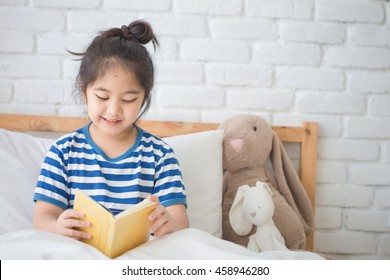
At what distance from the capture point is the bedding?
84 centimetres

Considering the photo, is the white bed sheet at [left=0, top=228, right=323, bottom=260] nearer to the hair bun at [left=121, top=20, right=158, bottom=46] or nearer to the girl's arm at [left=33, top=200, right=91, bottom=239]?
the girl's arm at [left=33, top=200, right=91, bottom=239]

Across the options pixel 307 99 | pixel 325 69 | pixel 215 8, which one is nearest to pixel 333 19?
pixel 325 69

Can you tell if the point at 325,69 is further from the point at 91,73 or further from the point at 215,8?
the point at 91,73

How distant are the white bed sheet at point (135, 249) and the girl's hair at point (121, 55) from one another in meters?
0.38

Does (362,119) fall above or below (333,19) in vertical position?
below

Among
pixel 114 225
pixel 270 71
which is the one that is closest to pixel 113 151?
pixel 114 225

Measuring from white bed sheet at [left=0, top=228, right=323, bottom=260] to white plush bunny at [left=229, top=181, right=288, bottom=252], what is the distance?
1.18 feet

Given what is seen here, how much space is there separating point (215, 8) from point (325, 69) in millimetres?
415

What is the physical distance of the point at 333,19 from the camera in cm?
154

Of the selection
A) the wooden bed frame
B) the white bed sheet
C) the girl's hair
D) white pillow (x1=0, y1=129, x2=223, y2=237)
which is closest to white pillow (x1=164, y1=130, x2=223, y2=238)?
white pillow (x1=0, y1=129, x2=223, y2=237)

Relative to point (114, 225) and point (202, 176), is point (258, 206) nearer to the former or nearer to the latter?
point (202, 176)

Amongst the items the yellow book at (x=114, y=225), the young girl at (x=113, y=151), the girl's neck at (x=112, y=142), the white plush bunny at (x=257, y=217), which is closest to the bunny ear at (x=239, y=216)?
the white plush bunny at (x=257, y=217)

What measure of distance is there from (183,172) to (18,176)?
443mm

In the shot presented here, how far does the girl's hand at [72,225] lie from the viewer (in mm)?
914
